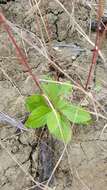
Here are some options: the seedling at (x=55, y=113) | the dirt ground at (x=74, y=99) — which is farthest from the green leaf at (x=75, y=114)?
the dirt ground at (x=74, y=99)

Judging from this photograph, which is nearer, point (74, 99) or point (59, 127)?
point (59, 127)

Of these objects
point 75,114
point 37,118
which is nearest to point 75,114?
point 75,114

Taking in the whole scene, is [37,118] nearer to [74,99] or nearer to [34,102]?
[34,102]

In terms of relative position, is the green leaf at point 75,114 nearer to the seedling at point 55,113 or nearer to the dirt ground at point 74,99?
the seedling at point 55,113

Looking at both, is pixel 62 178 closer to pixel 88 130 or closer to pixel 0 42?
pixel 88 130

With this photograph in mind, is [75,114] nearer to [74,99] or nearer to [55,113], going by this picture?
[55,113]

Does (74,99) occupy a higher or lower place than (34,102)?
lower
